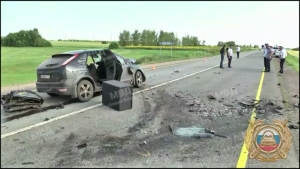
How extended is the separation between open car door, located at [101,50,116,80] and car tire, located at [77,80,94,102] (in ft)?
2.45

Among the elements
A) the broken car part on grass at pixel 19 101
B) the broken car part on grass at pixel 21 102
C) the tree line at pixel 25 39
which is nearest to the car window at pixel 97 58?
the broken car part on grass at pixel 21 102

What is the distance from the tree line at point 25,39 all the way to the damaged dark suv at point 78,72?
33065mm

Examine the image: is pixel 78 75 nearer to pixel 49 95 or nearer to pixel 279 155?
pixel 49 95

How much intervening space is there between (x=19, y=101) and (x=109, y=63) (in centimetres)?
318

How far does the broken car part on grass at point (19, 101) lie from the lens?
704 cm

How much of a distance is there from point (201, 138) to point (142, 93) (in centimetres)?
509

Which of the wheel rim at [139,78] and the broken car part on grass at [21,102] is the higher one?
the wheel rim at [139,78]

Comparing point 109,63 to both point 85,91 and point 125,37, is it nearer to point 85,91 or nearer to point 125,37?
point 85,91

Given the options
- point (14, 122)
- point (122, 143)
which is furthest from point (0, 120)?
point (122, 143)

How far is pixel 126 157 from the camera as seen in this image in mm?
4133

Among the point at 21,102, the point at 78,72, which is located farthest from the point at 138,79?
the point at 21,102

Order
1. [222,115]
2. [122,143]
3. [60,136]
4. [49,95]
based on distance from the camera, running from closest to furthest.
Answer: [122,143] < [60,136] < [222,115] < [49,95]

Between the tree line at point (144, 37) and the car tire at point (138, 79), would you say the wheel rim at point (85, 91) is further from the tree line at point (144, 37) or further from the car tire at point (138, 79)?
the tree line at point (144, 37)

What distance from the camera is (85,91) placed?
Answer: 852 cm
